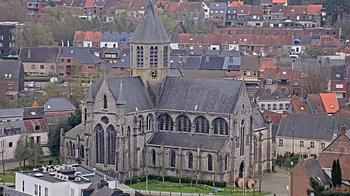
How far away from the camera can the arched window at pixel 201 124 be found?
67.6 meters

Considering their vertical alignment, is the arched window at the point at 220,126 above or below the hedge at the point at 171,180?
above

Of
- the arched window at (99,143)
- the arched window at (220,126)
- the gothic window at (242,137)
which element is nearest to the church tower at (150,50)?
the arched window at (99,143)

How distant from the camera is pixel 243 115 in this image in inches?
2655

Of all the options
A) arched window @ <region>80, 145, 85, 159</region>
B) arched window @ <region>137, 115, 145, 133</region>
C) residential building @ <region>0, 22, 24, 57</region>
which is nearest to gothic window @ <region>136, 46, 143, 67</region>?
arched window @ <region>137, 115, 145, 133</region>

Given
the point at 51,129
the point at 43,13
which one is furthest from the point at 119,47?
the point at 51,129

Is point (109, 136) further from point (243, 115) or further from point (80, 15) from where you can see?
point (80, 15)

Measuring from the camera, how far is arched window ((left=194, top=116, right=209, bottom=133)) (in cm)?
6756

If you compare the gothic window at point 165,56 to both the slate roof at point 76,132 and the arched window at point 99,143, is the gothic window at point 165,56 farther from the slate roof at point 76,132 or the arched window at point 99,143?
the slate roof at point 76,132

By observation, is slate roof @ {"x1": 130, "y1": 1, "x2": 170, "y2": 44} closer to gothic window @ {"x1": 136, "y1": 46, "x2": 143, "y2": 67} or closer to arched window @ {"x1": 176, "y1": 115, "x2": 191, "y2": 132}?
gothic window @ {"x1": 136, "y1": 46, "x2": 143, "y2": 67}

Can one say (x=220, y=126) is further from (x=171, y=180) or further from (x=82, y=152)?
(x=82, y=152)

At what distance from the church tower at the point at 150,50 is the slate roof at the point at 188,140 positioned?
3700 mm

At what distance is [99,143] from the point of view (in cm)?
6794

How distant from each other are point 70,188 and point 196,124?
15.9 metres

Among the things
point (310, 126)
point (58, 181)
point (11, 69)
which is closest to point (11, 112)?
point (310, 126)
